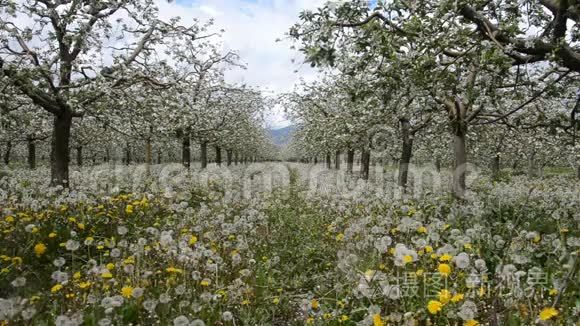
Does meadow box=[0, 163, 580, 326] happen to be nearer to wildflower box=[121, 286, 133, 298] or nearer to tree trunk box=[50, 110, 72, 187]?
wildflower box=[121, 286, 133, 298]

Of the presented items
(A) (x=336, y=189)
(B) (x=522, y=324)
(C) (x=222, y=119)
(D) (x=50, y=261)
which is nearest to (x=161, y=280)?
(D) (x=50, y=261)

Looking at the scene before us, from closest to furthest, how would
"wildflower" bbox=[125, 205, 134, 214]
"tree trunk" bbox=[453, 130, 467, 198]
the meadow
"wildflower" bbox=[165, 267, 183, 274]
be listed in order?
1. the meadow
2. "wildflower" bbox=[165, 267, 183, 274]
3. "wildflower" bbox=[125, 205, 134, 214]
4. "tree trunk" bbox=[453, 130, 467, 198]

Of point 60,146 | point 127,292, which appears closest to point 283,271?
point 127,292

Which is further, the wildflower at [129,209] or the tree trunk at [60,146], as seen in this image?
the tree trunk at [60,146]

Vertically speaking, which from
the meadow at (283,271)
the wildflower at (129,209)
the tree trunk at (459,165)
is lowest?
the meadow at (283,271)

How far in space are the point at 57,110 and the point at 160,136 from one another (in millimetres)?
4832

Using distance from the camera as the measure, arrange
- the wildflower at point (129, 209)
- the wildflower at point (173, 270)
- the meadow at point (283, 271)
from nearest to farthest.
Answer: the meadow at point (283, 271) < the wildflower at point (173, 270) < the wildflower at point (129, 209)

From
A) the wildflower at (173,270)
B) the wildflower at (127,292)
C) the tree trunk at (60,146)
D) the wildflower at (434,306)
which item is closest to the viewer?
the wildflower at (434,306)

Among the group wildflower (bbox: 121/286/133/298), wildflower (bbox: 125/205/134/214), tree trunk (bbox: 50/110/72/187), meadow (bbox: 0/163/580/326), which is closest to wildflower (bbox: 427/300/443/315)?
meadow (bbox: 0/163/580/326)

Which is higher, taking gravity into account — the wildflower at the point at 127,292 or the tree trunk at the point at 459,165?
the tree trunk at the point at 459,165

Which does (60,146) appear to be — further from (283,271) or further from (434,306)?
(434,306)

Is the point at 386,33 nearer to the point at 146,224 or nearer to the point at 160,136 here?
the point at 146,224

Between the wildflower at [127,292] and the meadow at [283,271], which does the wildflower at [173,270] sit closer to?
the meadow at [283,271]

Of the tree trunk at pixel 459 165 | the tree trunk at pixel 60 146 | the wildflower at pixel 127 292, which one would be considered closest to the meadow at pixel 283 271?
the wildflower at pixel 127 292
